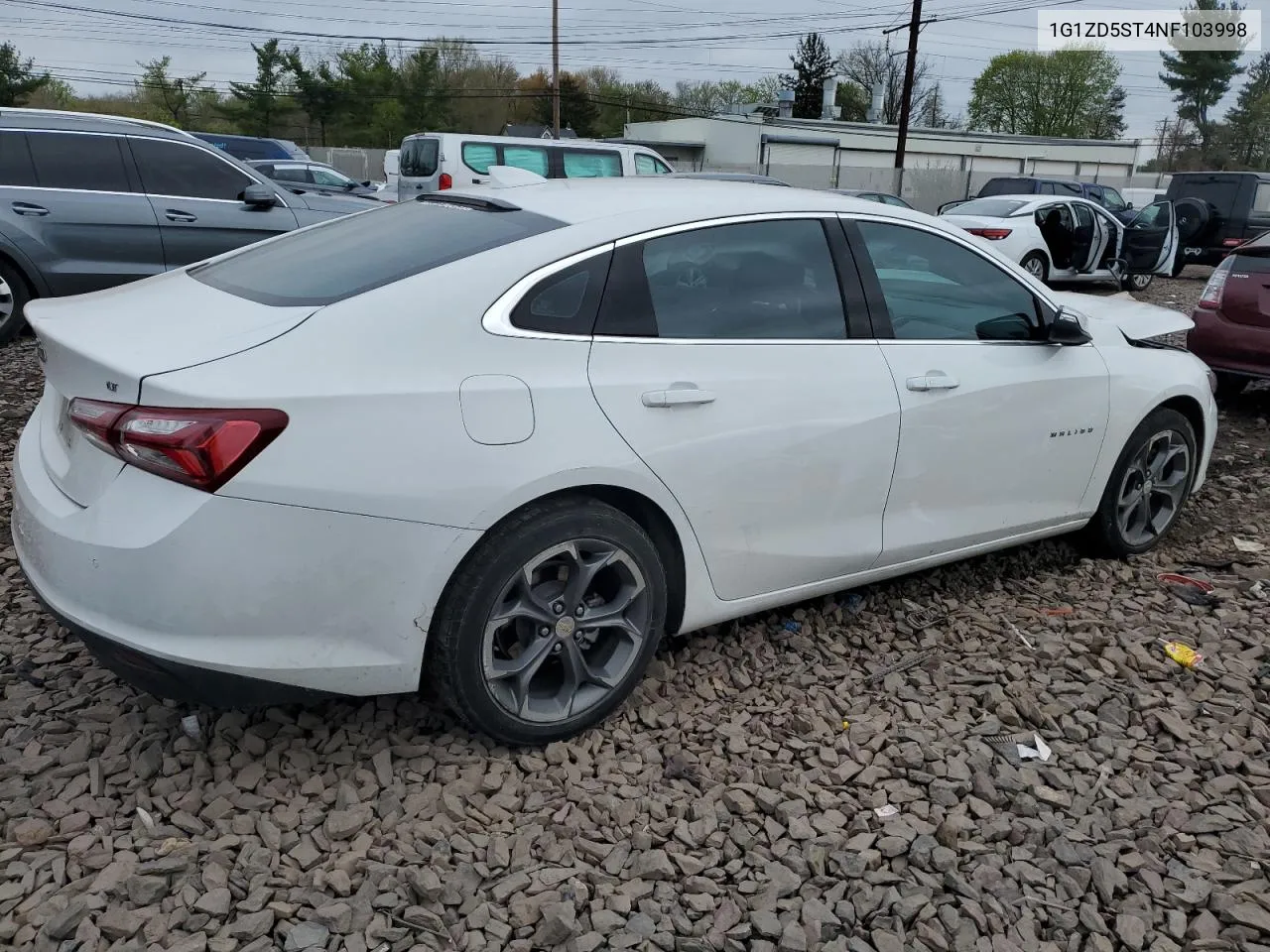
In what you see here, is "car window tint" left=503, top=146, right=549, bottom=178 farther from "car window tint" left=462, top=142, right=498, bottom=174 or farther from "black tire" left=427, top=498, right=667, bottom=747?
"black tire" left=427, top=498, right=667, bottom=747

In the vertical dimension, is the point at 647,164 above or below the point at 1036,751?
above

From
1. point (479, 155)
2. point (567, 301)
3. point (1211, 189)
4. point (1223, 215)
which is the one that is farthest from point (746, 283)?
point (1211, 189)

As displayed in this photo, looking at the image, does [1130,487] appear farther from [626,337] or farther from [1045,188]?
[1045,188]

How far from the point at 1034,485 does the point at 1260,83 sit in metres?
84.5

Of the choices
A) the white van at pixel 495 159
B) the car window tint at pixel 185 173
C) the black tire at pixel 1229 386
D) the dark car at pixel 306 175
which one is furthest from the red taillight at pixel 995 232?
the dark car at pixel 306 175

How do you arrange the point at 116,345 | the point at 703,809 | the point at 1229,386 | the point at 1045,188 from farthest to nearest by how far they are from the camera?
the point at 1045,188 < the point at 1229,386 < the point at 703,809 < the point at 116,345

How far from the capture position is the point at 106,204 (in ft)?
24.7

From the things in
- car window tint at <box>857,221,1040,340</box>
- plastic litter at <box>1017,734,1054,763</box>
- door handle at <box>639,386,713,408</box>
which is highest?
car window tint at <box>857,221,1040,340</box>

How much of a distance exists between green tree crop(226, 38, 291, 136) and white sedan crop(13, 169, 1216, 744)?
182 feet

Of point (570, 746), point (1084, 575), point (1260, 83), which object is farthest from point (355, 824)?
point (1260, 83)

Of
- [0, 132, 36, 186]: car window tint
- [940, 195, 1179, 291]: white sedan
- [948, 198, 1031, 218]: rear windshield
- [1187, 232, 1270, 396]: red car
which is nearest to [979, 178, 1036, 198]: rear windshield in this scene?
[940, 195, 1179, 291]: white sedan

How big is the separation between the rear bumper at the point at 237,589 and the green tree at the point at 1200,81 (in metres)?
76.8

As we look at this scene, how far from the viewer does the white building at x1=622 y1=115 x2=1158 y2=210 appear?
4566 cm

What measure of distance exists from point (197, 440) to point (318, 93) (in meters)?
57.9
